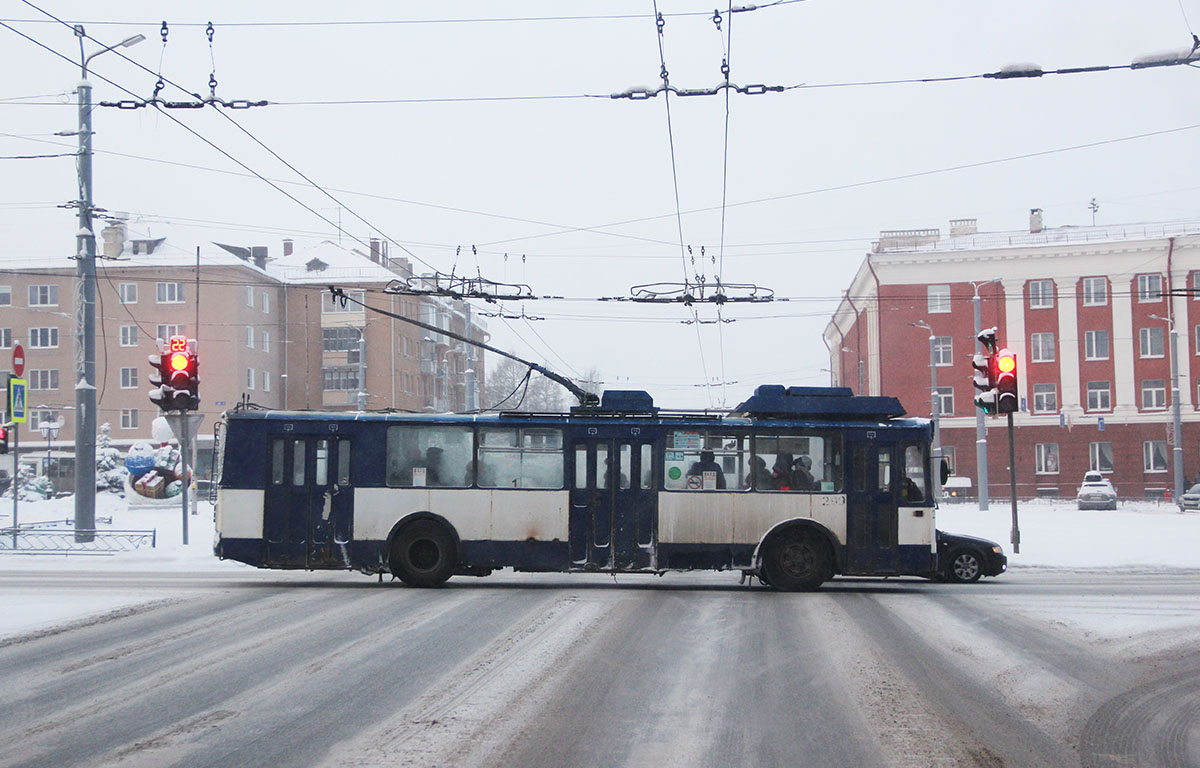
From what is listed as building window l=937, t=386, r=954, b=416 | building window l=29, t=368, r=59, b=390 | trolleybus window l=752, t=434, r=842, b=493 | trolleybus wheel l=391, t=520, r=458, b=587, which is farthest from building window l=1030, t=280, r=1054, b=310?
building window l=29, t=368, r=59, b=390

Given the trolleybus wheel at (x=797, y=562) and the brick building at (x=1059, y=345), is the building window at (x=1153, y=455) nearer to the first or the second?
the brick building at (x=1059, y=345)

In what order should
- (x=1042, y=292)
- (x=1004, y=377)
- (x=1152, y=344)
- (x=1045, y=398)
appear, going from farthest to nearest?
(x=1045, y=398)
(x=1152, y=344)
(x=1042, y=292)
(x=1004, y=377)

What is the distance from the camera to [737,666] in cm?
990

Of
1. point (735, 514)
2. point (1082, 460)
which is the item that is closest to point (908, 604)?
point (735, 514)

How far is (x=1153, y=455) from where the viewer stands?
196 feet

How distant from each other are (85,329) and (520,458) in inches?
429

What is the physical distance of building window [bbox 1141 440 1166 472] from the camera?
2350 inches

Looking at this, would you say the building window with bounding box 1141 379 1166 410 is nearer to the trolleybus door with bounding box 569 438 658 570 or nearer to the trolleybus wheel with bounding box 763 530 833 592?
the trolleybus wheel with bounding box 763 530 833 592

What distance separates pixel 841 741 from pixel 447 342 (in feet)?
223

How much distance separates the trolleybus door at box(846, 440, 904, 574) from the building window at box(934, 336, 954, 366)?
44633 mm

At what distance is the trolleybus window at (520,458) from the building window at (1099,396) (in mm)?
50401

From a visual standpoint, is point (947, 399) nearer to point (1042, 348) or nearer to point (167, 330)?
point (1042, 348)

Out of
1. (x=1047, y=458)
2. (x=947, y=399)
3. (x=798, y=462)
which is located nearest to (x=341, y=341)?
(x=947, y=399)

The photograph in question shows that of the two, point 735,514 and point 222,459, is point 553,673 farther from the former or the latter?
point 222,459
